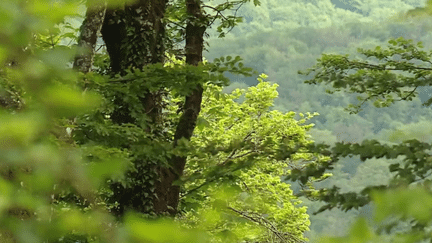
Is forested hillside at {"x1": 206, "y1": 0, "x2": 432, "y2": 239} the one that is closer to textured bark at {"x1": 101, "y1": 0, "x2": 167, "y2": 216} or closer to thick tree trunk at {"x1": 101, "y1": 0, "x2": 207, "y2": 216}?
thick tree trunk at {"x1": 101, "y1": 0, "x2": 207, "y2": 216}

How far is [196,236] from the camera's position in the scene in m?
1.12

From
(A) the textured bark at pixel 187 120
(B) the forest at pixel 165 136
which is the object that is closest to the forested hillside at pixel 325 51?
(B) the forest at pixel 165 136

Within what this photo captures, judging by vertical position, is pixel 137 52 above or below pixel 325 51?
above

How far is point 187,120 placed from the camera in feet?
24.9

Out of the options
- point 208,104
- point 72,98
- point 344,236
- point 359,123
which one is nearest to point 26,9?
point 72,98

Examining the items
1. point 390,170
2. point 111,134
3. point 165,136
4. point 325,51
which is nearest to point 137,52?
point 165,136

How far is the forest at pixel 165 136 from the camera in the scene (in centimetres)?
122

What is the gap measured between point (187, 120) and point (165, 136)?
358mm

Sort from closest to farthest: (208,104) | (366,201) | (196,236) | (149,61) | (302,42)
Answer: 1. (196,236)
2. (366,201)
3. (149,61)
4. (208,104)
5. (302,42)

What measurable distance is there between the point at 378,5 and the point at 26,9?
145m

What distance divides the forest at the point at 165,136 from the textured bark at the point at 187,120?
18mm

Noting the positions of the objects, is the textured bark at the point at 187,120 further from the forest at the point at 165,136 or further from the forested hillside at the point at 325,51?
the forested hillside at the point at 325,51

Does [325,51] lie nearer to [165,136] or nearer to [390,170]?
[165,136]

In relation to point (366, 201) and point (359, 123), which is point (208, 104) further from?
point (359, 123)
